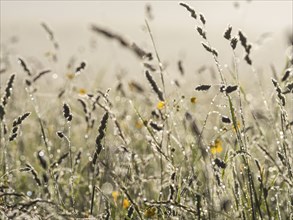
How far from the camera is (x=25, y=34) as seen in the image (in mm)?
43938

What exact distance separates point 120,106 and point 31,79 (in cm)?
157

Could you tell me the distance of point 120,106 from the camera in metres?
4.54

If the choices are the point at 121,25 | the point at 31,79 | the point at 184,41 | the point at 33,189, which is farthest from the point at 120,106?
the point at 121,25


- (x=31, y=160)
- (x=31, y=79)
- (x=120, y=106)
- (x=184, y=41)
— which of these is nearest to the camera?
(x=31, y=79)

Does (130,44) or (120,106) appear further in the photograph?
(120,106)

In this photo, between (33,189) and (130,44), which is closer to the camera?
(130,44)

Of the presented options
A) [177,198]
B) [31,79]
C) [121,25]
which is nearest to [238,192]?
[177,198]

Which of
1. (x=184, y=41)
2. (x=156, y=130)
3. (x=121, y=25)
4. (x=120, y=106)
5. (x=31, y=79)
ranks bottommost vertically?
(x=156, y=130)

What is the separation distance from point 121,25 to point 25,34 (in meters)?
8.80

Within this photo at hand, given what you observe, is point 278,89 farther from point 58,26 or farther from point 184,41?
point 58,26

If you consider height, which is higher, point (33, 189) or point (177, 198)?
point (33, 189)

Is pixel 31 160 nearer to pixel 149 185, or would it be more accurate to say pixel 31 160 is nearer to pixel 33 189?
pixel 33 189

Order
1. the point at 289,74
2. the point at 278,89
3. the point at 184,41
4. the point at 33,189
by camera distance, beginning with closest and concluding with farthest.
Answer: the point at 278,89, the point at 289,74, the point at 33,189, the point at 184,41

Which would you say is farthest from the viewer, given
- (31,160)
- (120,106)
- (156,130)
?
(120,106)
